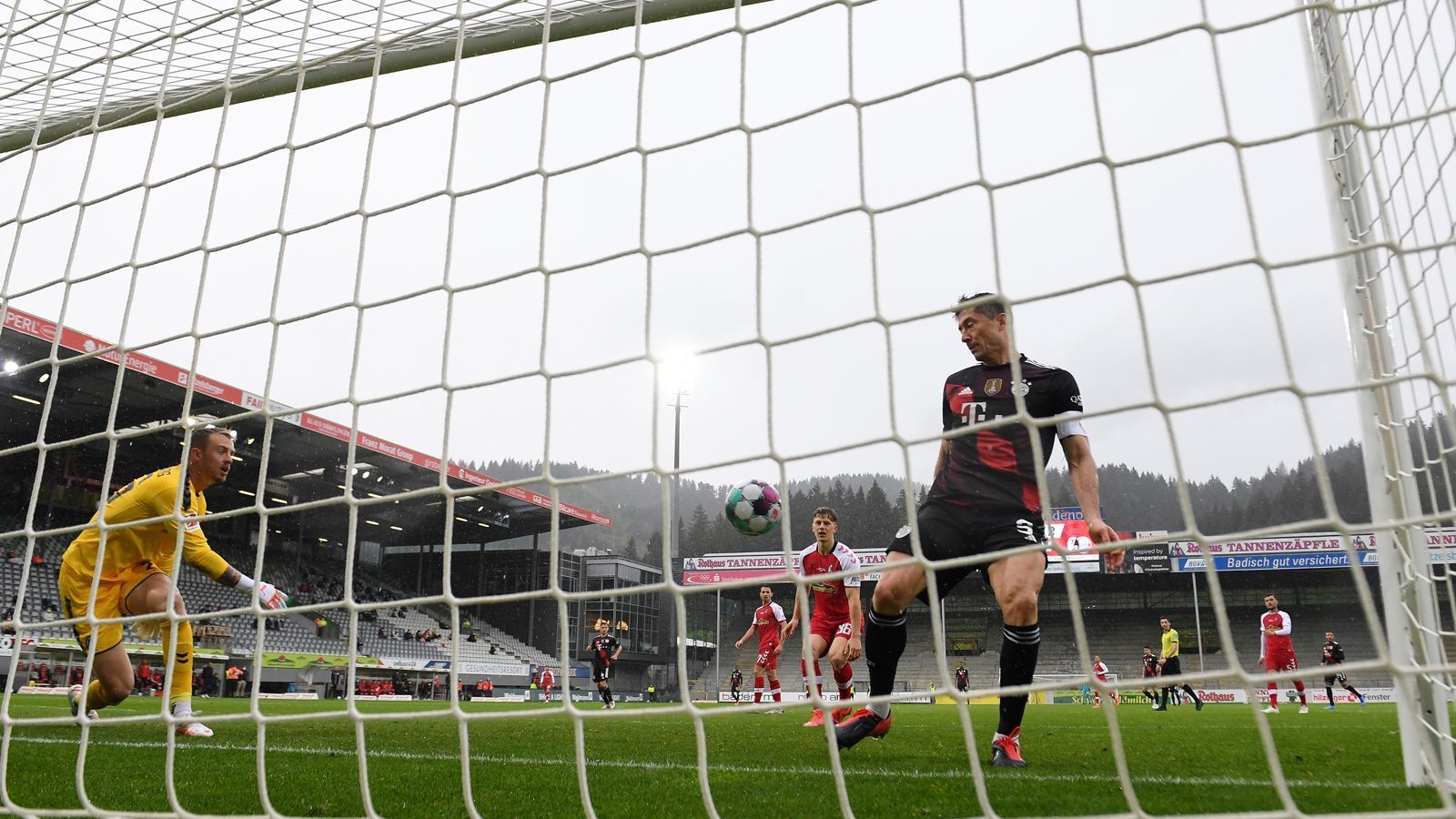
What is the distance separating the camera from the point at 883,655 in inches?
156

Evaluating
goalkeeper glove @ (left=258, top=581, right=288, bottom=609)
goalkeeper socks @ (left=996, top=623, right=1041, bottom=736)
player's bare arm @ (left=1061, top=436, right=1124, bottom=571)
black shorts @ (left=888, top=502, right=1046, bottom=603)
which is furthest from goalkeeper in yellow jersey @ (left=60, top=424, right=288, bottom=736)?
player's bare arm @ (left=1061, top=436, right=1124, bottom=571)

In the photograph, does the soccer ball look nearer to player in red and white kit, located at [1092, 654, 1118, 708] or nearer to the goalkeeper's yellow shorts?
player in red and white kit, located at [1092, 654, 1118, 708]

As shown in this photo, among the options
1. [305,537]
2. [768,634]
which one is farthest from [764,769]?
[305,537]

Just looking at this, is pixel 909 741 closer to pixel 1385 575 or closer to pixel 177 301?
pixel 1385 575

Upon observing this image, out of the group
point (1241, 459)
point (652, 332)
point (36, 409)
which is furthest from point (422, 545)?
point (652, 332)

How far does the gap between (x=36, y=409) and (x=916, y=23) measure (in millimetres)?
24643

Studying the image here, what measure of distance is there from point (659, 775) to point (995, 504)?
1517mm

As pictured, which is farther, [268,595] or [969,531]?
[969,531]

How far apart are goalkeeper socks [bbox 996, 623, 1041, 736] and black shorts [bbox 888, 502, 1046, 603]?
254 millimetres

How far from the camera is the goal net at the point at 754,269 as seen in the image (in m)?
2.15

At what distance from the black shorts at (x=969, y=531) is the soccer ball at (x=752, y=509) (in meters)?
3.24

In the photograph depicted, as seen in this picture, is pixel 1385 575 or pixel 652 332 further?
pixel 1385 575

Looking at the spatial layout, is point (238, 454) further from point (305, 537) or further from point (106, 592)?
point (106, 592)

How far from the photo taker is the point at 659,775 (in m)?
3.31
